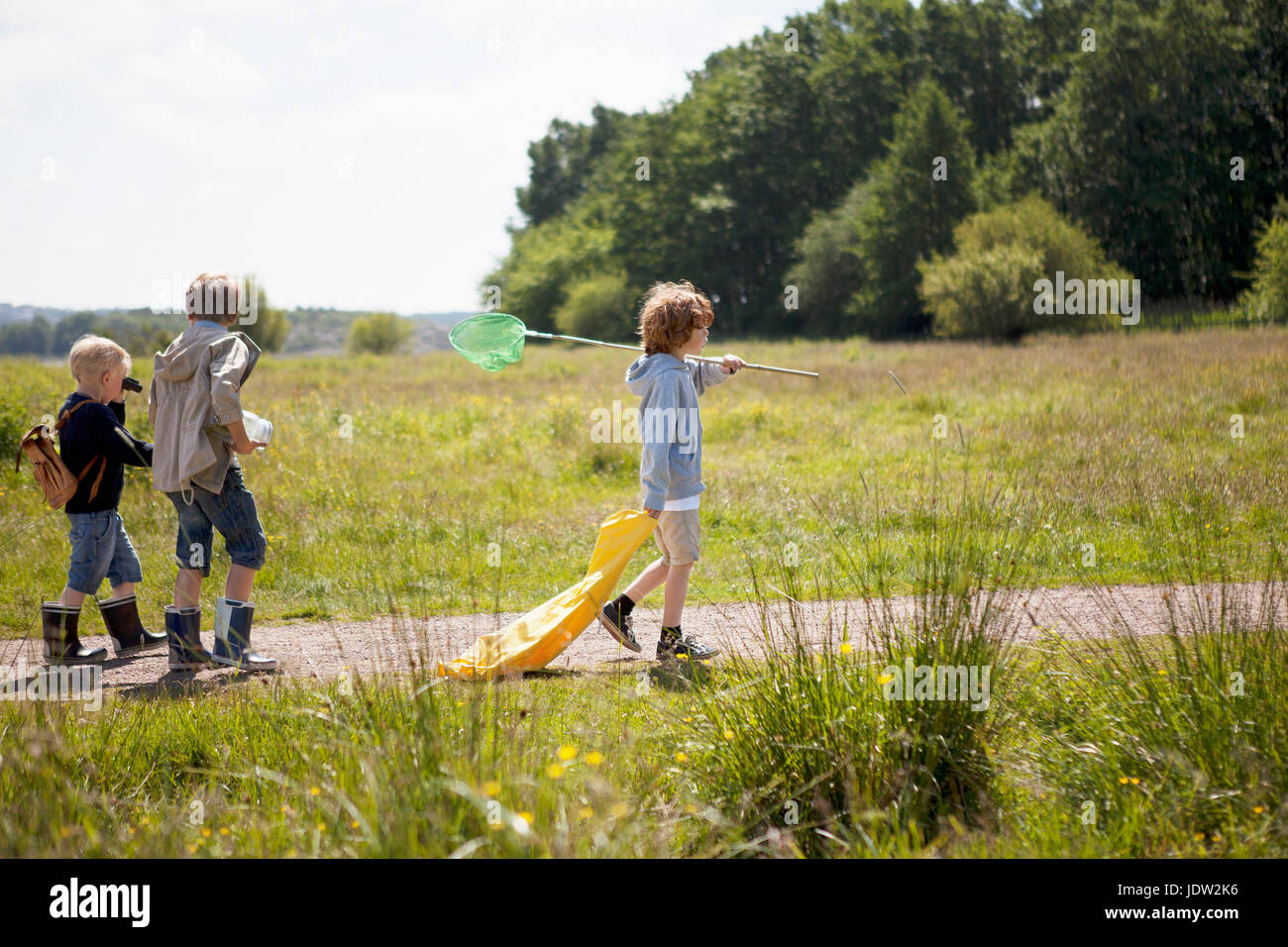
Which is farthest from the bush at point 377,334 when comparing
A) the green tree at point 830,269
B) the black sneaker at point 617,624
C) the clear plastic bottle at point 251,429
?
the black sneaker at point 617,624

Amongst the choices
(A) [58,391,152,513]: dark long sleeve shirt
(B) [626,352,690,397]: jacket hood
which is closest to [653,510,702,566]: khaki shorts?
(B) [626,352,690,397]: jacket hood

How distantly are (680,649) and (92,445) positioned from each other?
372 centimetres

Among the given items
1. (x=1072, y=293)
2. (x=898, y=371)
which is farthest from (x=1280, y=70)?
(x=898, y=371)

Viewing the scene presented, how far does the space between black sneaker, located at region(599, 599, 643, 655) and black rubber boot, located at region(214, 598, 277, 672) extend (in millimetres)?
1940

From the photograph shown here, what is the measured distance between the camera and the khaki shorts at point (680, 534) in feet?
18.6

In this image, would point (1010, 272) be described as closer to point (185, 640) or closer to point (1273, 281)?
point (1273, 281)

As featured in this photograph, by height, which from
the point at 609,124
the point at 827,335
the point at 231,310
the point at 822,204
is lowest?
the point at 231,310

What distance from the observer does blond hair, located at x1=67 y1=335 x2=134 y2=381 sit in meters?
5.91

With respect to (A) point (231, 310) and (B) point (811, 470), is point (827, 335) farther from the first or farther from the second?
(A) point (231, 310)

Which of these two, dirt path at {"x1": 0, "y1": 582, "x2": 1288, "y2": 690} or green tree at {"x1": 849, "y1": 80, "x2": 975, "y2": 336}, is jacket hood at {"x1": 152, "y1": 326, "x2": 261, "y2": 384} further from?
green tree at {"x1": 849, "y1": 80, "x2": 975, "y2": 336}

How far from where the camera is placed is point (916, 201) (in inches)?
1987

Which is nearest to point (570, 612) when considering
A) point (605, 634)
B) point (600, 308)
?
point (605, 634)
